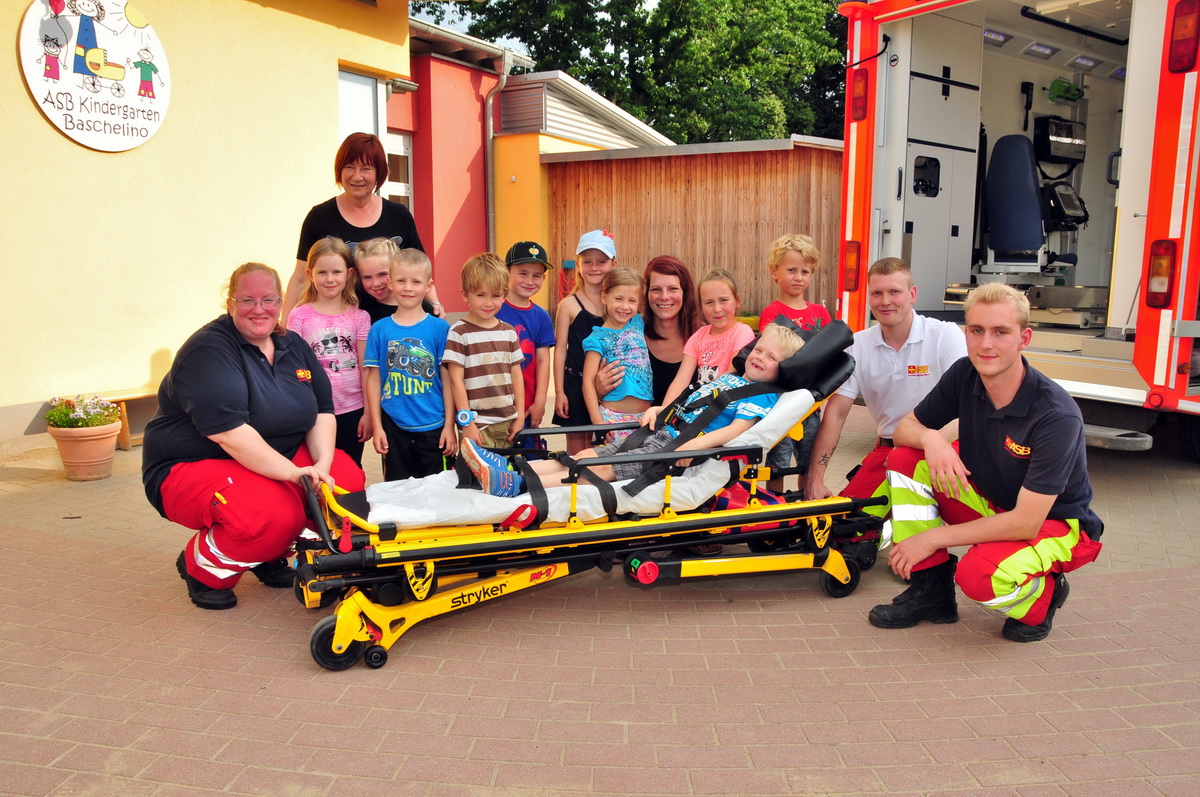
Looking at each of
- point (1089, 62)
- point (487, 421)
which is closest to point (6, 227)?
point (487, 421)

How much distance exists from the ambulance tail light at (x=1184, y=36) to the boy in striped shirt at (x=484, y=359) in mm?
3896

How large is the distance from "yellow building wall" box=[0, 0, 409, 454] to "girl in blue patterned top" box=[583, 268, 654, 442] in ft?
11.4

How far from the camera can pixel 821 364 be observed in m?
4.02

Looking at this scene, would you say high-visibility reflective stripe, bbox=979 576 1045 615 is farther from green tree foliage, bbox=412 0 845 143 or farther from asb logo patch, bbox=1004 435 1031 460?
green tree foliage, bbox=412 0 845 143

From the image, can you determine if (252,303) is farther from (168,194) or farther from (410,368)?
(168,194)

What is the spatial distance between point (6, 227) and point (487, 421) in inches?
167

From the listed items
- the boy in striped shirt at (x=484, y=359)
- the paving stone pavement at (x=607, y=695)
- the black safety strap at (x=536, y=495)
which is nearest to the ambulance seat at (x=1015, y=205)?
the paving stone pavement at (x=607, y=695)

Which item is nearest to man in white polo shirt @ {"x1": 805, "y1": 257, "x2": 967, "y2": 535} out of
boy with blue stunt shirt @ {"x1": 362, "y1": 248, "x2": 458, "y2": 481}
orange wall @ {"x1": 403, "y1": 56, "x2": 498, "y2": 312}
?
boy with blue stunt shirt @ {"x1": 362, "y1": 248, "x2": 458, "y2": 481}

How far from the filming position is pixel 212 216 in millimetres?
7609

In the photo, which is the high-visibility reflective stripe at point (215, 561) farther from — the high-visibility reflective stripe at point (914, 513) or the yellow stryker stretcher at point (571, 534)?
the high-visibility reflective stripe at point (914, 513)

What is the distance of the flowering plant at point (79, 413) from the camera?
5938mm

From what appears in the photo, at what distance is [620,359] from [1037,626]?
7.56 ft

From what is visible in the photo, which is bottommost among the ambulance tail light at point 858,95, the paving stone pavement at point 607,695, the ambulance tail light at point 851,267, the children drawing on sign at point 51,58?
the paving stone pavement at point 607,695

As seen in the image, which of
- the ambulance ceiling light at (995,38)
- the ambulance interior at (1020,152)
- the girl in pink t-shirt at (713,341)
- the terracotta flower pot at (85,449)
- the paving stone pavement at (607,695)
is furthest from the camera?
the ambulance ceiling light at (995,38)
